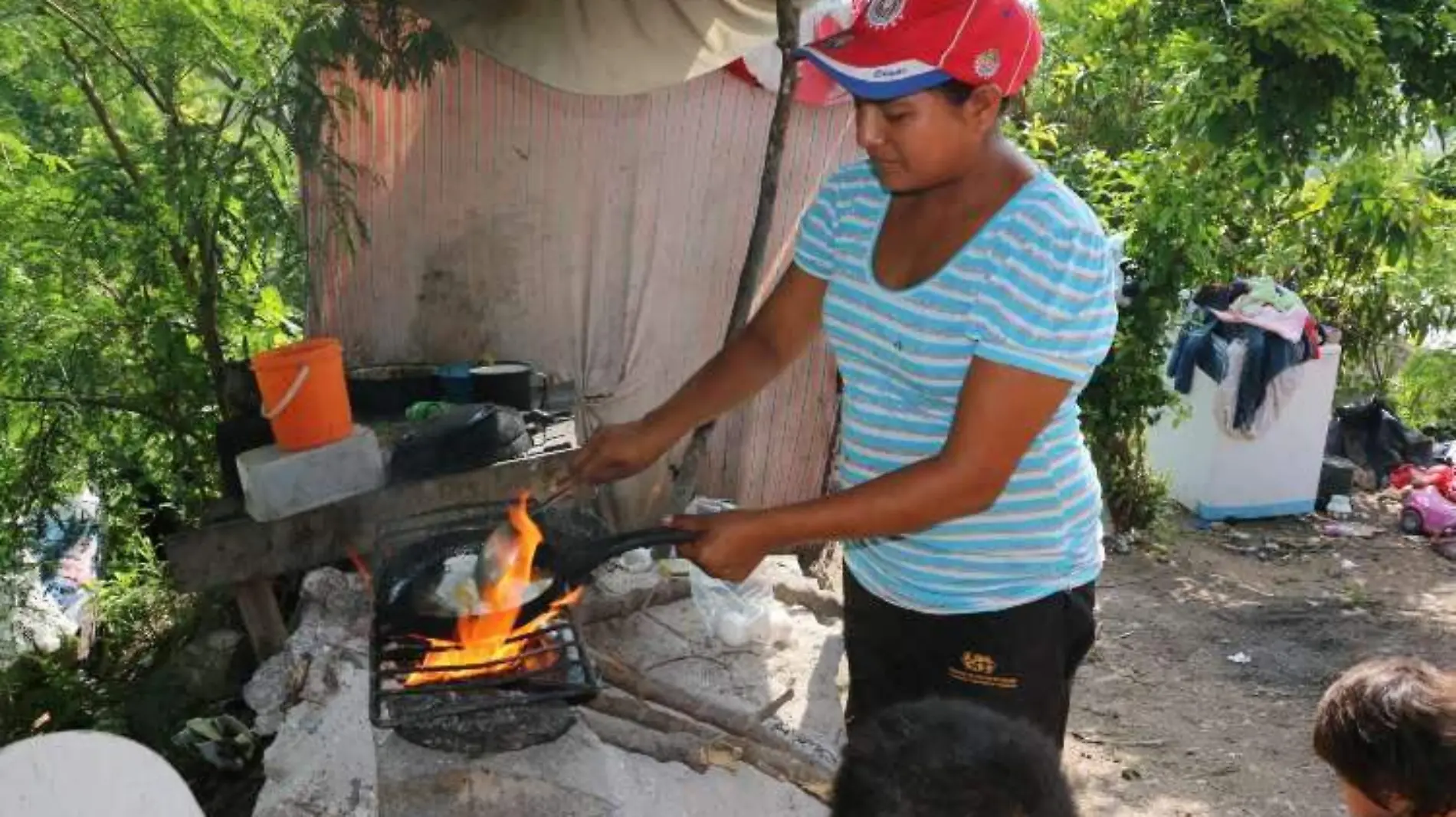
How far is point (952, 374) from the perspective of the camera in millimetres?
2238

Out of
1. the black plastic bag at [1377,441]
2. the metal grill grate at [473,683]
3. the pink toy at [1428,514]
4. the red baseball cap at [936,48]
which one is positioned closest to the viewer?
the red baseball cap at [936,48]

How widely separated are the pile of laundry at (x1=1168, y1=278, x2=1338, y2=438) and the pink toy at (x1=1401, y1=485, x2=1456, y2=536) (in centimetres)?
128

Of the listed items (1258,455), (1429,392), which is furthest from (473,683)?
(1429,392)

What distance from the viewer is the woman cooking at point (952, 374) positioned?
209 centimetres

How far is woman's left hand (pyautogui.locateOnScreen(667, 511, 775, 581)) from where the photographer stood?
7.43ft

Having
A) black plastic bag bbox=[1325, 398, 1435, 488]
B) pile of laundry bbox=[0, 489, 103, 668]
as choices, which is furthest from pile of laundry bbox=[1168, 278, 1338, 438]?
pile of laundry bbox=[0, 489, 103, 668]

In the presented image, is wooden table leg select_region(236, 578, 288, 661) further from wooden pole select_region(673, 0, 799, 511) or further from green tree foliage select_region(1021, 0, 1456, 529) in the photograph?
green tree foliage select_region(1021, 0, 1456, 529)

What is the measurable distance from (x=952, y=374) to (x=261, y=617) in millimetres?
3425

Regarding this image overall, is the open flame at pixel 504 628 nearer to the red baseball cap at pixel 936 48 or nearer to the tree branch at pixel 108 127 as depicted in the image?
the red baseball cap at pixel 936 48

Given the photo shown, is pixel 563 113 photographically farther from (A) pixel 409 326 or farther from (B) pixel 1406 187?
(B) pixel 1406 187

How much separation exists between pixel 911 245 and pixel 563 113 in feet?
11.7

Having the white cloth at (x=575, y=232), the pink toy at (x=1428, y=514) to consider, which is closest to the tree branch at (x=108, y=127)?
the white cloth at (x=575, y=232)

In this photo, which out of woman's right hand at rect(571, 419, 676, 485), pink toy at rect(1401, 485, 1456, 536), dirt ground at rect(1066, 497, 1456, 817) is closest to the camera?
woman's right hand at rect(571, 419, 676, 485)

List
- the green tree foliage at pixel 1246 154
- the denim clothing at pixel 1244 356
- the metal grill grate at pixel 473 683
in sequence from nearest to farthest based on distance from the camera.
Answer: the metal grill grate at pixel 473 683, the green tree foliage at pixel 1246 154, the denim clothing at pixel 1244 356
